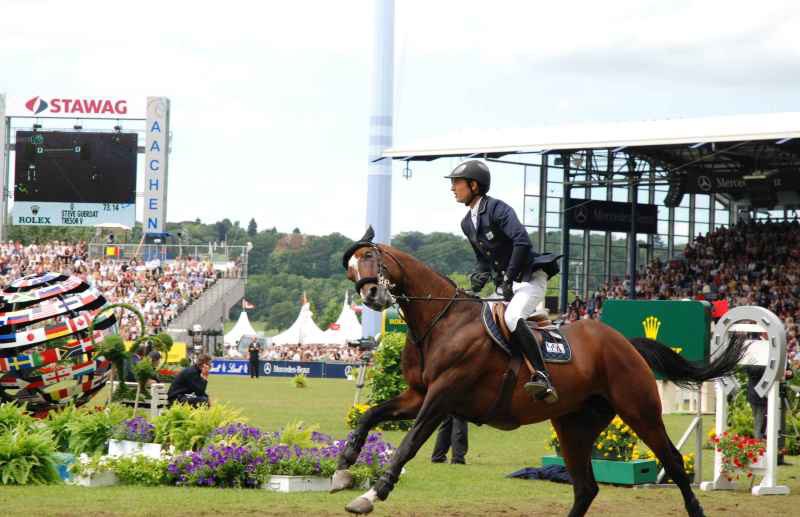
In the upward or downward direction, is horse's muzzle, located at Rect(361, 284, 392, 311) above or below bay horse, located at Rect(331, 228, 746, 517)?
above

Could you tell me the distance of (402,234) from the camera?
15175cm

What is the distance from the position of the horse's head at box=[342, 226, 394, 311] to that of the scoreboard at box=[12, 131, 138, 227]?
4414cm

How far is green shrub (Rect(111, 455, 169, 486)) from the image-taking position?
521 inches

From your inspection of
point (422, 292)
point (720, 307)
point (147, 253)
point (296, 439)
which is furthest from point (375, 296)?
point (147, 253)

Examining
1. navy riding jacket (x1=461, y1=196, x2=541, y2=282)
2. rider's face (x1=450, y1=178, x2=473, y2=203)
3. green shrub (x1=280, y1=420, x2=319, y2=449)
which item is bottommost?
green shrub (x1=280, y1=420, x2=319, y2=449)

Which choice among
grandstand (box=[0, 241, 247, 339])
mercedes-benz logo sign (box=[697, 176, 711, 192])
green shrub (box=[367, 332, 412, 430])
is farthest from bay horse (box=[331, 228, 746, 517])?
grandstand (box=[0, 241, 247, 339])

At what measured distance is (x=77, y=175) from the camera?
52031mm

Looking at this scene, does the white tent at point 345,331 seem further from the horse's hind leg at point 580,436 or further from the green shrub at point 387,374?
the horse's hind leg at point 580,436

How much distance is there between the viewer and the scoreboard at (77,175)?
51969 millimetres

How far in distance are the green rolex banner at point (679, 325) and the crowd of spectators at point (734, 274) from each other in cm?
2623

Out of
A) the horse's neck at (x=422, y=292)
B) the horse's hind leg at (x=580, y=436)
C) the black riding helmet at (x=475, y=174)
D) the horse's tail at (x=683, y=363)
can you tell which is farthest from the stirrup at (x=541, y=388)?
the horse's tail at (x=683, y=363)

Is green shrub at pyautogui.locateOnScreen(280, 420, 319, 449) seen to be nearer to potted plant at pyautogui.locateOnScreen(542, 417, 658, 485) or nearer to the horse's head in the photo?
potted plant at pyautogui.locateOnScreen(542, 417, 658, 485)

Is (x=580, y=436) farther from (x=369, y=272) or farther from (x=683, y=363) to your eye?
(x=369, y=272)

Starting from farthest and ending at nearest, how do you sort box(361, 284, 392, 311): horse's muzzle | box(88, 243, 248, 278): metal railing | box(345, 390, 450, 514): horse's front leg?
1. box(88, 243, 248, 278): metal railing
2. box(361, 284, 392, 311): horse's muzzle
3. box(345, 390, 450, 514): horse's front leg
